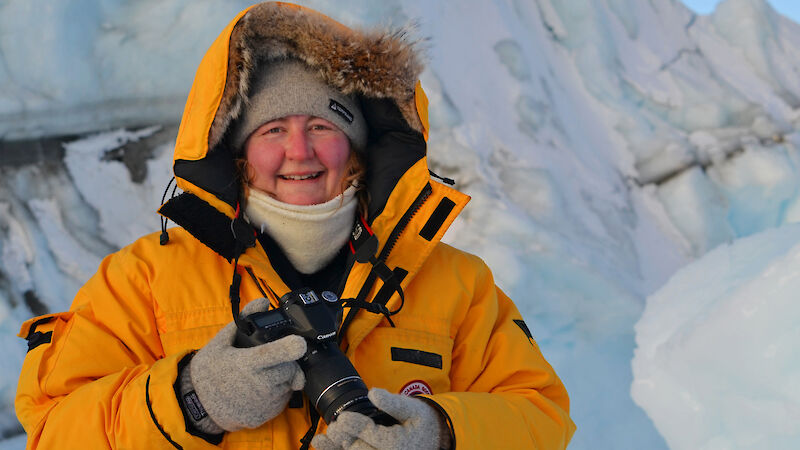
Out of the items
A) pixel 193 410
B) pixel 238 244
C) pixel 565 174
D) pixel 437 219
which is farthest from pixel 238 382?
pixel 565 174

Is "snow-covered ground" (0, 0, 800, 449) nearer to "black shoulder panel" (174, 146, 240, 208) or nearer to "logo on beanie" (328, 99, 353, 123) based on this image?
"black shoulder panel" (174, 146, 240, 208)

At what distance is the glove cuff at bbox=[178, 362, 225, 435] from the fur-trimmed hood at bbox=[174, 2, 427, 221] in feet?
1.49

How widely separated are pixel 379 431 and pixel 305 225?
582mm

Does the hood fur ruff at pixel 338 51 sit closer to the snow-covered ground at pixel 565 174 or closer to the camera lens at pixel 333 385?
the camera lens at pixel 333 385

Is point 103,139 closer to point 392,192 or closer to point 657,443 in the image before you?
point 392,192

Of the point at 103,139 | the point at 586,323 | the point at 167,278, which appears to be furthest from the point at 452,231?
the point at 167,278

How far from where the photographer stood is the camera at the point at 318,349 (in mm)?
1123

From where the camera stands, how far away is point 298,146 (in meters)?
1.54

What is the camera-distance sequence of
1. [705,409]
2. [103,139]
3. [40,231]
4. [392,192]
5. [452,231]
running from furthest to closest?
[452,231]
[103,139]
[40,231]
[705,409]
[392,192]

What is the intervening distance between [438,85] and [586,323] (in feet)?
4.39

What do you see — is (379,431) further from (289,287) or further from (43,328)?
(43,328)

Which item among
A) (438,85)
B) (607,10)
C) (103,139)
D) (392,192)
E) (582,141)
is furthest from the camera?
(607,10)

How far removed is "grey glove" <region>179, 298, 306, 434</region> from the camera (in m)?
1.11

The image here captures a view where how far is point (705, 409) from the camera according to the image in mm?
2324
